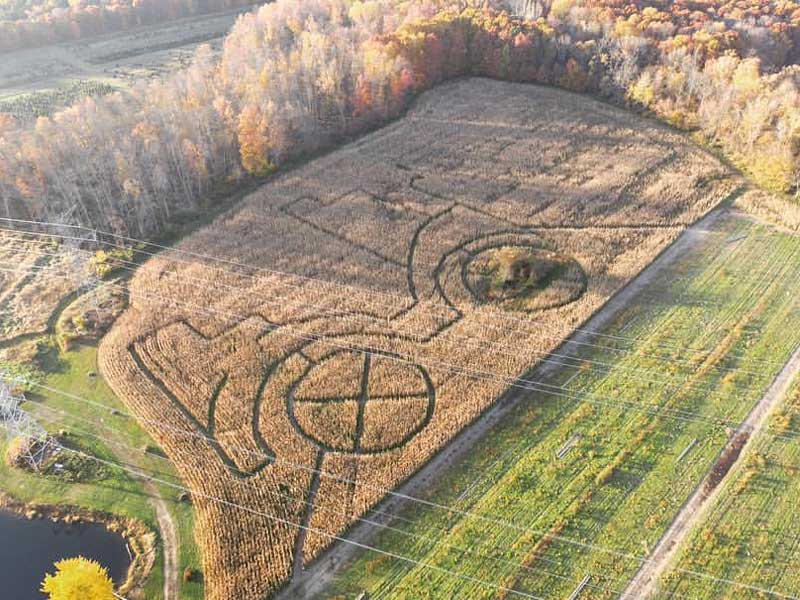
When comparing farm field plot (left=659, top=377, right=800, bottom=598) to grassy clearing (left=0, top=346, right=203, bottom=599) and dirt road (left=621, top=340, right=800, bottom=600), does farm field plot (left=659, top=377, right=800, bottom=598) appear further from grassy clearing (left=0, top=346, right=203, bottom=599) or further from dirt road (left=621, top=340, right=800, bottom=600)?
grassy clearing (left=0, top=346, right=203, bottom=599)

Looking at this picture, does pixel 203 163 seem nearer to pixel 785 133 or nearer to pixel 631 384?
pixel 631 384

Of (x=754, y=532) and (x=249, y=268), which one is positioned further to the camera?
(x=249, y=268)

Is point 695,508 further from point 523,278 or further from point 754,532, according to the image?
point 523,278

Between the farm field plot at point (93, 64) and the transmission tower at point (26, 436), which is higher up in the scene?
the farm field plot at point (93, 64)

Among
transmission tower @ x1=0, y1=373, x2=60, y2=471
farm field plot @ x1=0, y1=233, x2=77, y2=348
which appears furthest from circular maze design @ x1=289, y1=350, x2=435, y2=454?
farm field plot @ x1=0, y1=233, x2=77, y2=348

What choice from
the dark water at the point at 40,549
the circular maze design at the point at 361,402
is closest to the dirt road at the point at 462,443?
the circular maze design at the point at 361,402

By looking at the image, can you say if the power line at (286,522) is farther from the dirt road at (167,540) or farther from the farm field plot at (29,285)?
the farm field plot at (29,285)

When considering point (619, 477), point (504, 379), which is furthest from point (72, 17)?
point (619, 477)

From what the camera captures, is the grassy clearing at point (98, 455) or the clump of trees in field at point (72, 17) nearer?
the grassy clearing at point (98, 455)
